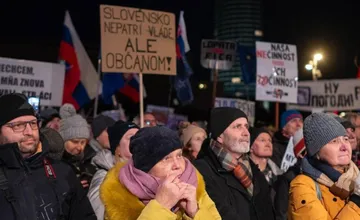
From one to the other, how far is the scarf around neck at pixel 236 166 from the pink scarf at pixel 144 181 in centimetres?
118

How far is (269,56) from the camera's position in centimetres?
1044

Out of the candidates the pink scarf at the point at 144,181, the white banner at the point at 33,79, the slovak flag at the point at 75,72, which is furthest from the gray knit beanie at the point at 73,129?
the slovak flag at the point at 75,72

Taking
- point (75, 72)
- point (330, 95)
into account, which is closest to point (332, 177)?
point (330, 95)

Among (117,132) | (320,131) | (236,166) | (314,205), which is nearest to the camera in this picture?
(314,205)

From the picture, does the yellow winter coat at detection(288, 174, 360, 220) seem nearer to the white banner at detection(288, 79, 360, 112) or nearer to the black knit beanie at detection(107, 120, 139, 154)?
the black knit beanie at detection(107, 120, 139, 154)

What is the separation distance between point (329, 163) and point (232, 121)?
99cm

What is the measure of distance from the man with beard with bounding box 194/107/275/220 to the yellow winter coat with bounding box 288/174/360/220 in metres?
0.47

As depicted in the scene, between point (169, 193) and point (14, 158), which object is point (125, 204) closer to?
point (169, 193)

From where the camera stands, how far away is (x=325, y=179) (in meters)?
3.68

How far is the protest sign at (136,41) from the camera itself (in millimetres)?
6789

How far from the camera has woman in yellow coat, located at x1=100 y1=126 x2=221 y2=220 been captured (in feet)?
9.57

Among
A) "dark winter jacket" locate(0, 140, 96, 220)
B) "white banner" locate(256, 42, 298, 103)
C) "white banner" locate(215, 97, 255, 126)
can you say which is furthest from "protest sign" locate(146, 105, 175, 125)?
"dark winter jacket" locate(0, 140, 96, 220)

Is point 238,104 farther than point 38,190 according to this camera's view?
Yes

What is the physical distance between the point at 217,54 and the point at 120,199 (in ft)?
27.7
